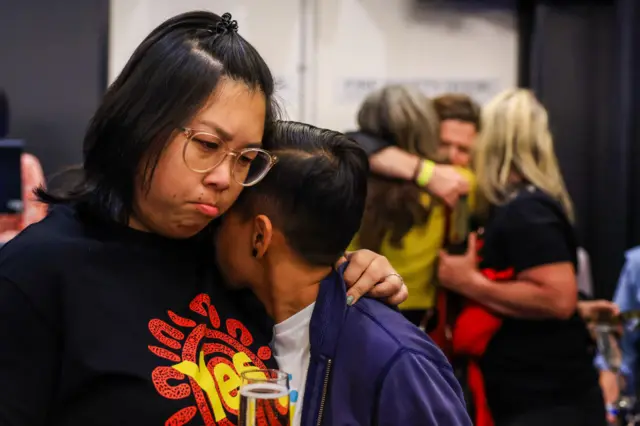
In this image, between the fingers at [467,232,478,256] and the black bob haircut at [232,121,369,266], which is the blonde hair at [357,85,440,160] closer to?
the fingers at [467,232,478,256]

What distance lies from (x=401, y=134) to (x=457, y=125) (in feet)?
1.50

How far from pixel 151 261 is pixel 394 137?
4.15ft

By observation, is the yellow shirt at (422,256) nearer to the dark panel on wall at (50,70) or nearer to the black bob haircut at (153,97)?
the black bob haircut at (153,97)

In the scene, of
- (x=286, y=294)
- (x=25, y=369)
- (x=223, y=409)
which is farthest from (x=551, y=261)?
(x=25, y=369)

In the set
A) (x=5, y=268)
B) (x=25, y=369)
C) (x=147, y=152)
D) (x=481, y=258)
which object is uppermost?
(x=147, y=152)

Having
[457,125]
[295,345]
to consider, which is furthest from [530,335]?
[295,345]

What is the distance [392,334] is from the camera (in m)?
1.10

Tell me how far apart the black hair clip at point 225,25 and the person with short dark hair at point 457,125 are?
157 centimetres

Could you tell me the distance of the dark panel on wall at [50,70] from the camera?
13.8 ft

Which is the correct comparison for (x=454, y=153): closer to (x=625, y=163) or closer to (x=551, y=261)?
(x=551, y=261)

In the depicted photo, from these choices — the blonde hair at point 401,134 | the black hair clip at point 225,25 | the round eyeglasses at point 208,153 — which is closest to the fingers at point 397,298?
the round eyeglasses at point 208,153

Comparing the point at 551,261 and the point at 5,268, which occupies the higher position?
the point at 5,268

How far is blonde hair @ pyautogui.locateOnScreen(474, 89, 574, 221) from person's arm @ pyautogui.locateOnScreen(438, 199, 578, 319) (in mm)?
96

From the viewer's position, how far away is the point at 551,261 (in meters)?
2.15
